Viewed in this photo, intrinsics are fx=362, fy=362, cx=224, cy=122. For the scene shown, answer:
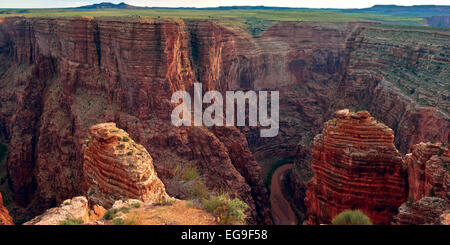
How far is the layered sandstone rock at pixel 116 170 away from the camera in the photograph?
21047mm

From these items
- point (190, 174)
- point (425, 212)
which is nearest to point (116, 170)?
point (425, 212)

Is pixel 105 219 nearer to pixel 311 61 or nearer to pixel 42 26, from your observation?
pixel 42 26

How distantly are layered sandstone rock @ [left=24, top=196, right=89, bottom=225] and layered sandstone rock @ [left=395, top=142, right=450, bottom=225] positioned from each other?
16238mm

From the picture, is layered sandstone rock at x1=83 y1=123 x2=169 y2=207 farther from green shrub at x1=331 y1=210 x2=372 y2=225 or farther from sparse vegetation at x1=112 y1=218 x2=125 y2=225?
green shrub at x1=331 y1=210 x2=372 y2=225

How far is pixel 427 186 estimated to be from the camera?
20469mm

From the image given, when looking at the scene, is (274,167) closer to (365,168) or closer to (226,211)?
(365,168)

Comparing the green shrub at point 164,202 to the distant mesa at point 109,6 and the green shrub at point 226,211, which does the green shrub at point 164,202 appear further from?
the distant mesa at point 109,6

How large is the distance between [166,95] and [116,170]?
23363mm

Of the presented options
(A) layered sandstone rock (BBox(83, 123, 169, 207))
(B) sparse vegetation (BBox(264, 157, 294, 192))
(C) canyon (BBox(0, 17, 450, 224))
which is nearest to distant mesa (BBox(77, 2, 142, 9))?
(C) canyon (BBox(0, 17, 450, 224))

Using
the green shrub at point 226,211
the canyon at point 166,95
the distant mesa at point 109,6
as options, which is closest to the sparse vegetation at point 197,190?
the canyon at point 166,95

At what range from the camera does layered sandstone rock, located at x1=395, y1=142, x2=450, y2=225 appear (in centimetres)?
1817
